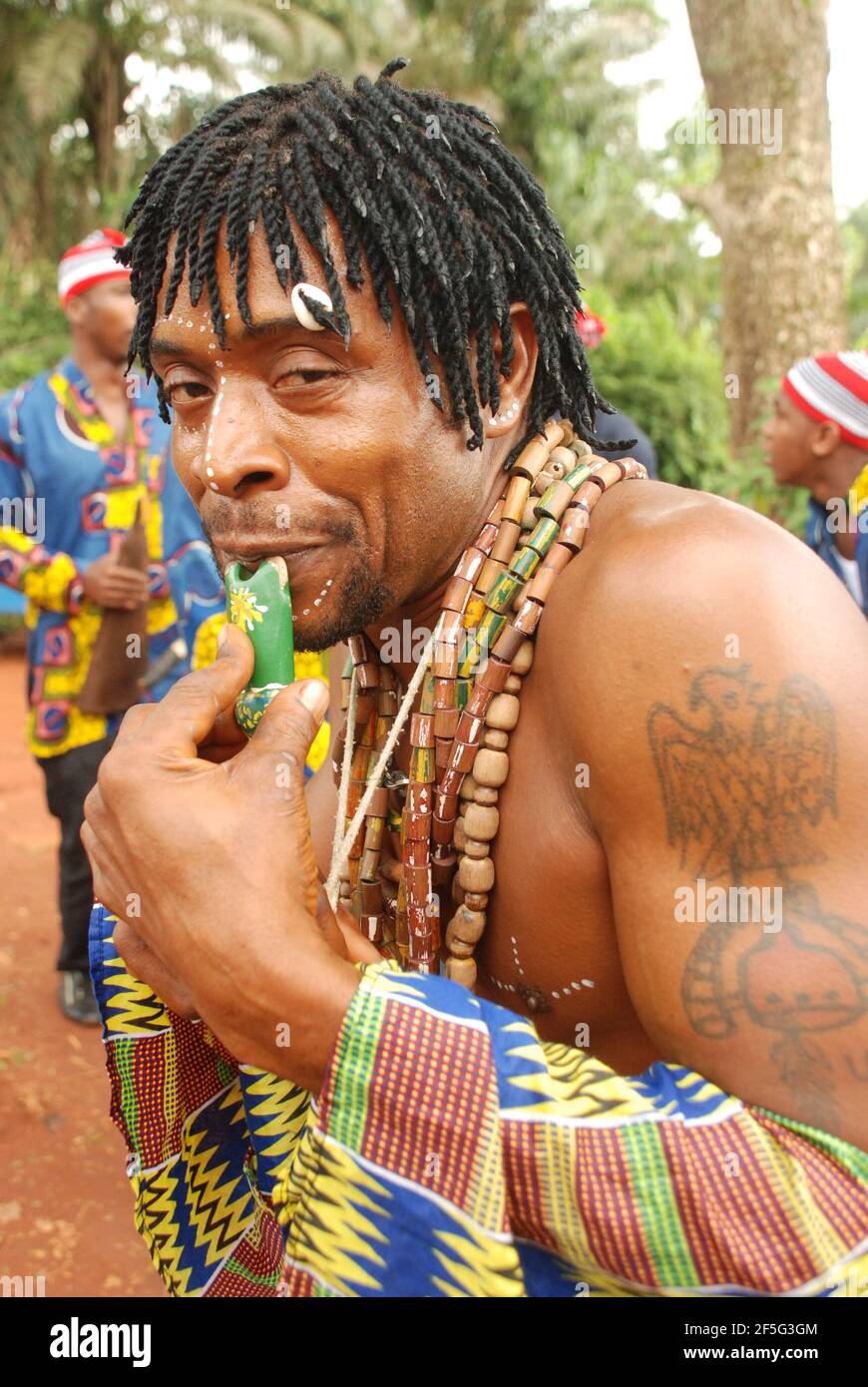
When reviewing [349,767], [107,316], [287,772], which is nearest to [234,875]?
[287,772]

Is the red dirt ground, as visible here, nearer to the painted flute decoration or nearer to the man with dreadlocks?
the man with dreadlocks

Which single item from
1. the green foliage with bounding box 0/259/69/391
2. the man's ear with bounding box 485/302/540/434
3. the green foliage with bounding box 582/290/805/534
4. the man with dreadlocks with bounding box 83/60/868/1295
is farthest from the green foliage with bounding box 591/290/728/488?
the man with dreadlocks with bounding box 83/60/868/1295

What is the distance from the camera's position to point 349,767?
2.08 metres

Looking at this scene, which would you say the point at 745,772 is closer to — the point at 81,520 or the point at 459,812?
the point at 459,812

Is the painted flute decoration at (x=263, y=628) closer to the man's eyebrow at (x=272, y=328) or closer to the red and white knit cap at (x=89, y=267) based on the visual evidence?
the man's eyebrow at (x=272, y=328)

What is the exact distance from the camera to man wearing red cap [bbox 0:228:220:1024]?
445cm

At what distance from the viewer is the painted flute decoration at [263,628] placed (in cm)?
162

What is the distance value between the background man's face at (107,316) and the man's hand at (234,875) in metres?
3.48

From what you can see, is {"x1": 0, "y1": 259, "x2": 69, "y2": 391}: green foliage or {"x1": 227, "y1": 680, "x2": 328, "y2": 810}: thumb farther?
{"x1": 0, "y1": 259, "x2": 69, "y2": 391}: green foliage

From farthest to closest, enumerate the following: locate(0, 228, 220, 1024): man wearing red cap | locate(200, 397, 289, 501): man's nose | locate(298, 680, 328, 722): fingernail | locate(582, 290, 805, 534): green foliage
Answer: locate(582, 290, 805, 534): green foliage < locate(0, 228, 220, 1024): man wearing red cap < locate(200, 397, 289, 501): man's nose < locate(298, 680, 328, 722): fingernail

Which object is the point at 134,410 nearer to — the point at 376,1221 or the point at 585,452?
the point at 585,452

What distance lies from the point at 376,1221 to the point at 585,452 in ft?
4.10

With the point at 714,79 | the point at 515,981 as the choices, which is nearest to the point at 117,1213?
the point at 515,981

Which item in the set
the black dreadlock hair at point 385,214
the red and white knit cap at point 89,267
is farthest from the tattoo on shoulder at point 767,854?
the red and white knit cap at point 89,267
